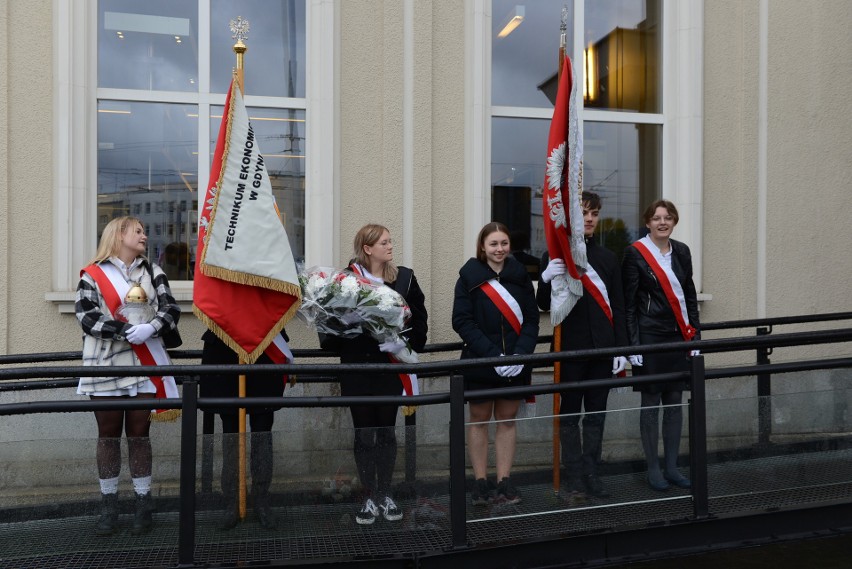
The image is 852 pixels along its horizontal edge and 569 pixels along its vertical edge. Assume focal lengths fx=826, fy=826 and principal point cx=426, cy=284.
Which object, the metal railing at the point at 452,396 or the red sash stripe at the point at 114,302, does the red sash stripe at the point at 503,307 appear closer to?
the metal railing at the point at 452,396

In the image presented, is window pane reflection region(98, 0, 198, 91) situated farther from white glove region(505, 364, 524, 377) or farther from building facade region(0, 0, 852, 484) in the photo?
white glove region(505, 364, 524, 377)

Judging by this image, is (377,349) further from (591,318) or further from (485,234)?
(591,318)

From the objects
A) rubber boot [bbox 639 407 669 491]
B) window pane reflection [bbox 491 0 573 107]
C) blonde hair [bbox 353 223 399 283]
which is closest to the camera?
rubber boot [bbox 639 407 669 491]

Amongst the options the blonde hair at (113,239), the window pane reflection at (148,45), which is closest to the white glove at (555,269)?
the blonde hair at (113,239)

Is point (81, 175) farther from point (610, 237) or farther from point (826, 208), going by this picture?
point (826, 208)

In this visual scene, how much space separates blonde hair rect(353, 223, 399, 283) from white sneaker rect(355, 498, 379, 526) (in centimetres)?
132

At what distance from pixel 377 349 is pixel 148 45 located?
3.37 metres

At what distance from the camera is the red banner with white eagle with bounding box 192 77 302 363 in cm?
446

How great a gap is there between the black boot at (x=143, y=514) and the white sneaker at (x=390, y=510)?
3.40ft

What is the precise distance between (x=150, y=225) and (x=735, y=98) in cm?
496

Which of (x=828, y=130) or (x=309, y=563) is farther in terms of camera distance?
(x=828, y=130)

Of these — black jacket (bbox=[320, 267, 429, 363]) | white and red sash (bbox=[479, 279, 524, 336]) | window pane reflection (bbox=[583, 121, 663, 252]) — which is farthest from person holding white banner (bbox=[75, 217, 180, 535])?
window pane reflection (bbox=[583, 121, 663, 252])

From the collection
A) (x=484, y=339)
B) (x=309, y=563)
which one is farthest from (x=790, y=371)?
(x=309, y=563)

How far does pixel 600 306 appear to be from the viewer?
4.86m
